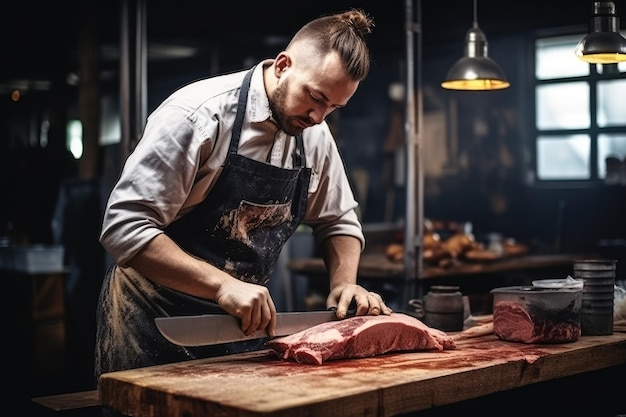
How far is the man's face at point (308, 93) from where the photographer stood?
3348mm

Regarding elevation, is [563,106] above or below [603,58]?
above

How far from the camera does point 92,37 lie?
28.4ft

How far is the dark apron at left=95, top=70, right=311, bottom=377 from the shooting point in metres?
3.45

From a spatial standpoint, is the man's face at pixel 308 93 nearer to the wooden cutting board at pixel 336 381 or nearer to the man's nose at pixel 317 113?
the man's nose at pixel 317 113

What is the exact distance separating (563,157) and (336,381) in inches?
302

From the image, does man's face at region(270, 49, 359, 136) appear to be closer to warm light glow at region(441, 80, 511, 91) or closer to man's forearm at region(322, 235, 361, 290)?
man's forearm at region(322, 235, 361, 290)

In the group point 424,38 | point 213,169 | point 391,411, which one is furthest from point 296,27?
point 391,411

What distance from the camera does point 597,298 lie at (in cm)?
375

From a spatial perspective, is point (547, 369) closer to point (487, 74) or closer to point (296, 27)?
point (487, 74)

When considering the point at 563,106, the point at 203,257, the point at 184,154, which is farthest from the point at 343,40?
the point at 563,106

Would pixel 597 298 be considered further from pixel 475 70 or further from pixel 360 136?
pixel 360 136

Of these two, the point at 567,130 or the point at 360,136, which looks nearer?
the point at 567,130

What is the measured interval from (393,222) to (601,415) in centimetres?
797

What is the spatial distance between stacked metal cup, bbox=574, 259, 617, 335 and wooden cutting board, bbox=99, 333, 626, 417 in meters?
0.30
